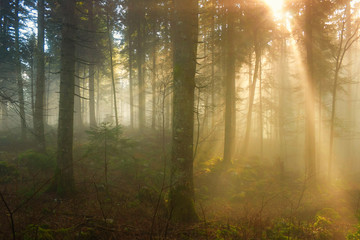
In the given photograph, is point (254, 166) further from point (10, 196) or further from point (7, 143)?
point (7, 143)

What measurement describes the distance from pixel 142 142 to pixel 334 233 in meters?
12.3

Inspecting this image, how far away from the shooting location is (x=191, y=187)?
538 cm

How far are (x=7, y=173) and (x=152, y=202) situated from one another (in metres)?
6.80

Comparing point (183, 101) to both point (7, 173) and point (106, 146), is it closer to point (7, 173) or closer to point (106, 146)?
point (106, 146)

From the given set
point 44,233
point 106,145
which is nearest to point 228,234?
point 44,233

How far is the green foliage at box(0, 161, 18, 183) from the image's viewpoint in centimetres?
769

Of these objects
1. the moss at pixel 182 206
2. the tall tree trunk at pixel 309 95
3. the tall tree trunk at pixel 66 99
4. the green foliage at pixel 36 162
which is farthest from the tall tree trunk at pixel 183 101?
the tall tree trunk at pixel 309 95

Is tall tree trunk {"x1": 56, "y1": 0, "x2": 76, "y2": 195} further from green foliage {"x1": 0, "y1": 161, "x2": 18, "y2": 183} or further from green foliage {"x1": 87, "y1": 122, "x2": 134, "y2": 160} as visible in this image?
green foliage {"x1": 87, "y1": 122, "x2": 134, "y2": 160}

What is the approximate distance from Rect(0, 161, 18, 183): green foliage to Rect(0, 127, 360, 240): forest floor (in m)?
0.03

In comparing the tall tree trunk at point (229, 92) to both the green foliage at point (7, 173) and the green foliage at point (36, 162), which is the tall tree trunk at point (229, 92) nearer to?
the green foliage at point (36, 162)

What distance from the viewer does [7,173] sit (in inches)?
320

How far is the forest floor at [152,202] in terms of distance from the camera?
410 cm

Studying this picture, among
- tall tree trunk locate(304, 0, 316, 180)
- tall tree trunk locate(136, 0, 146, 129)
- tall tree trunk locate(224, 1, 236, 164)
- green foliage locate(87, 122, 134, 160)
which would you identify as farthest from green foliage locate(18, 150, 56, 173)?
tall tree trunk locate(304, 0, 316, 180)

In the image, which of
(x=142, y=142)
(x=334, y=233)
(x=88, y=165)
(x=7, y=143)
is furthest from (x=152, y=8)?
(x=334, y=233)
